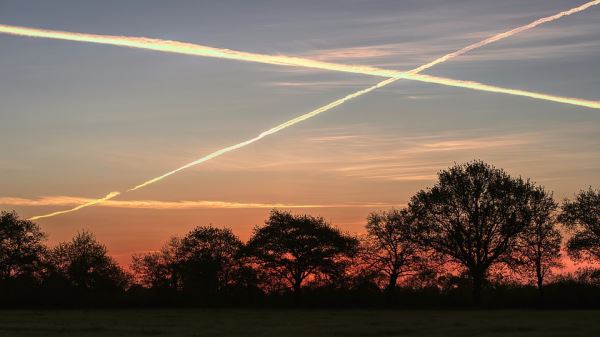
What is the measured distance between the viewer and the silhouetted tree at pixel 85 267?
108312 mm

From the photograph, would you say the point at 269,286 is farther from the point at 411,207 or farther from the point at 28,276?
the point at 28,276

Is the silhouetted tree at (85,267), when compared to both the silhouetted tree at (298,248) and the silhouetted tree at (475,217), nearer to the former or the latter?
the silhouetted tree at (298,248)

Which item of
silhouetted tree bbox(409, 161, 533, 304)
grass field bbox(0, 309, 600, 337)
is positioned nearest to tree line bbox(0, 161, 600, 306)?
silhouetted tree bbox(409, 161, 533, 304)

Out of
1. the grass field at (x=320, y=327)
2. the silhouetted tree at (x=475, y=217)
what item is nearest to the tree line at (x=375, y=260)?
the silhouetted tree at (x=475, y=217)

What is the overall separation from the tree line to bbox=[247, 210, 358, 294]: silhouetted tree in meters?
0.17

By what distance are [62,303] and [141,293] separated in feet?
38.9

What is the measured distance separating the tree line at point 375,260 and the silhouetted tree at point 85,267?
0.71 ft

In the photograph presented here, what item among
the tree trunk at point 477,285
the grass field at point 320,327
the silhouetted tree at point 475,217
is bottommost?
the grass field at point 320,327

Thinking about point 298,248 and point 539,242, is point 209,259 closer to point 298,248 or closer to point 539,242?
point 298,248

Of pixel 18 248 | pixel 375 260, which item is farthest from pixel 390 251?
pixel 18 248

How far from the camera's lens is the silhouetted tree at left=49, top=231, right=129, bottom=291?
10831 cm

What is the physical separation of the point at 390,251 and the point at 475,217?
19.5 meters

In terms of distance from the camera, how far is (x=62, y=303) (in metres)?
99.9

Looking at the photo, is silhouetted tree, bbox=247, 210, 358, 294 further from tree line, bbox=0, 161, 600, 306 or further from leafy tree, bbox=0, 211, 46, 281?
leafy tree, bbox=0, 211, 46, 281
